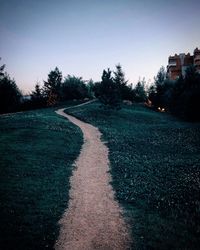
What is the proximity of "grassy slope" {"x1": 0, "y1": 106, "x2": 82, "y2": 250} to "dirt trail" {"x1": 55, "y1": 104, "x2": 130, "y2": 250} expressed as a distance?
19.5 inches

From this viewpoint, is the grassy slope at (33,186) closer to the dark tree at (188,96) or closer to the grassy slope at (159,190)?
the grassy slope at (159,190)

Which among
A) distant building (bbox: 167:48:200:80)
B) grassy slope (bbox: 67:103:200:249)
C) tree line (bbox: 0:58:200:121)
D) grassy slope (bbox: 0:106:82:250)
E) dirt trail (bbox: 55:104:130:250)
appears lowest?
grassy slope (bbox: 67:103:200:249)

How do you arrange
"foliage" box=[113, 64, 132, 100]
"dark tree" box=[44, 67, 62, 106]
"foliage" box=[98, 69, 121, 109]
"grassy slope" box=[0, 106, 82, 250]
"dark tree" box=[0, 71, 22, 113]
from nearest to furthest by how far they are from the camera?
"grassy slope" box=[0, 106, 82, 250]
"foliage" box=[98, 69, 121, 109]
"dark tree" box=[0, 71, 22, 113]
"dark tree" box=[44, 67, 62, 106]
"foliage" box=[113, 64, 132, 100]

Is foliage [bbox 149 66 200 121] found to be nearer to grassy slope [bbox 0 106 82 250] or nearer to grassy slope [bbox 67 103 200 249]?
grassy slope [bbox 67 103 200 249]

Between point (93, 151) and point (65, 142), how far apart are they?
425 cm

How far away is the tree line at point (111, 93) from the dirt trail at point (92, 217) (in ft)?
136

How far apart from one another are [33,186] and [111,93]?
4523cm

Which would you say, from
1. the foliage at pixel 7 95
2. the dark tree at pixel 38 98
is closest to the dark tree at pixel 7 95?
the foliage at pixel 7 95

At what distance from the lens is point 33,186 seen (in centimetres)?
1584

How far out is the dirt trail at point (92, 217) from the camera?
34.3ft

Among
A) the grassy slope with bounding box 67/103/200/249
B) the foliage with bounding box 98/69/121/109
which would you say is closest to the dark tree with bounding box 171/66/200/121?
the foliage with bounding box 98/69/121/109

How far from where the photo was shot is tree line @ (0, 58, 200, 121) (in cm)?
5953

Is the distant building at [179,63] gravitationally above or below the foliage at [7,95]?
above

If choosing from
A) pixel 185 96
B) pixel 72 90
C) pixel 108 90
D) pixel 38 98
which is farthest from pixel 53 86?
pixel 185 96
